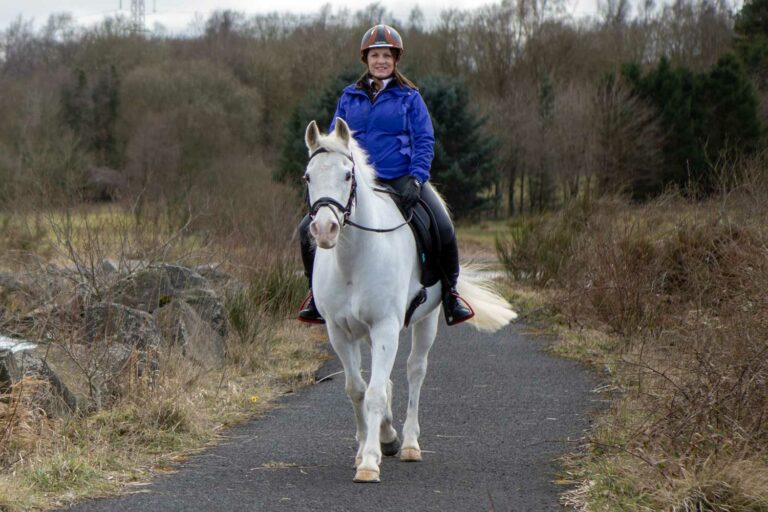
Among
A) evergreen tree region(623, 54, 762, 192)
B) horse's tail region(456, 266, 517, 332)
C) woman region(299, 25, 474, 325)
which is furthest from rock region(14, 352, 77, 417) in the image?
evergreen tree region(623, 54, 762, 192)

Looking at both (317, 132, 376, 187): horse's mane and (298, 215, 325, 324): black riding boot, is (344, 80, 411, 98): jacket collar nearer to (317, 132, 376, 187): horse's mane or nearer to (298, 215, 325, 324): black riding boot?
(317, 132, 376, 187): horse's mane

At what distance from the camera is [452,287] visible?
8156 millimetres

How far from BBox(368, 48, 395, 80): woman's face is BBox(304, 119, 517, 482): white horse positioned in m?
0.79

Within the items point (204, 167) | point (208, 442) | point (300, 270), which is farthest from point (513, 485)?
point (204, 167)

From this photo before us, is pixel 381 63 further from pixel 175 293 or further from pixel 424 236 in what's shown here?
pixel 175 293

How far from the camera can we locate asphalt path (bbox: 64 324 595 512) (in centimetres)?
612

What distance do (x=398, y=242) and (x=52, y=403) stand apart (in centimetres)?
300

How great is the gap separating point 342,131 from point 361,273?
961 mm

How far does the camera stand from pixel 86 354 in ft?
29.0

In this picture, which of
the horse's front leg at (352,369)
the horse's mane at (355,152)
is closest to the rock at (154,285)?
the horse's front leg at (352,369)

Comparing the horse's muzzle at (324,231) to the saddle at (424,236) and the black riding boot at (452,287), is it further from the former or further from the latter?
the black riding boot at (452,287)

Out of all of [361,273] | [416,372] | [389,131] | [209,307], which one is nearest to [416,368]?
[416,372]

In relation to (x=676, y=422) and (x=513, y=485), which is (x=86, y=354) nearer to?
(x=513, y=485)

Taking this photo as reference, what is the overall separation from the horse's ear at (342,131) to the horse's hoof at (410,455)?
235cm
